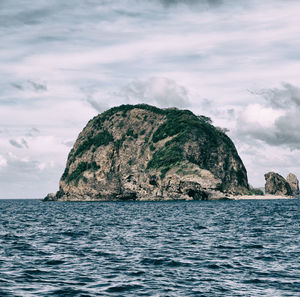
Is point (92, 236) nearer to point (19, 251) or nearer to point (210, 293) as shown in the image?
point (19, 251)

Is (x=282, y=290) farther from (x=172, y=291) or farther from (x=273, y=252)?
(x=273, y=252)

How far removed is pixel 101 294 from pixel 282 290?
825 centimetres

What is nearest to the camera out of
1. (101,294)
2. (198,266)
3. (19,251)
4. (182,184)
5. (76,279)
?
(101,294)

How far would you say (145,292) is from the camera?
729 inches

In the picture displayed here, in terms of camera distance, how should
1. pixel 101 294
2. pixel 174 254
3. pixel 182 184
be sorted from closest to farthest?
pixel 101 294, pixel 174 254, pixel 182 184

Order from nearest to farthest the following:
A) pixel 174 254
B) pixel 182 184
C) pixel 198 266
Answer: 1. pixel 198 266
2. pixel 174 254
3. pixel 182 184

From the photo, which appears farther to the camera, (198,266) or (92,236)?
(92,236)

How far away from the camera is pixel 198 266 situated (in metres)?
24.6

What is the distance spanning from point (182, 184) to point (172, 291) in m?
162

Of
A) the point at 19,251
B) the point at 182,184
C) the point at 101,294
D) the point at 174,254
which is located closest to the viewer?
the point at 101,294

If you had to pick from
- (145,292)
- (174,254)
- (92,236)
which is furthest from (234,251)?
(92,236)

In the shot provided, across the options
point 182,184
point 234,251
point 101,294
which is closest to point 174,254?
point 234,251

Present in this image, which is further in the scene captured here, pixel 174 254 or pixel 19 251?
pixel 19 251

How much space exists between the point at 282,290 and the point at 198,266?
657cm
